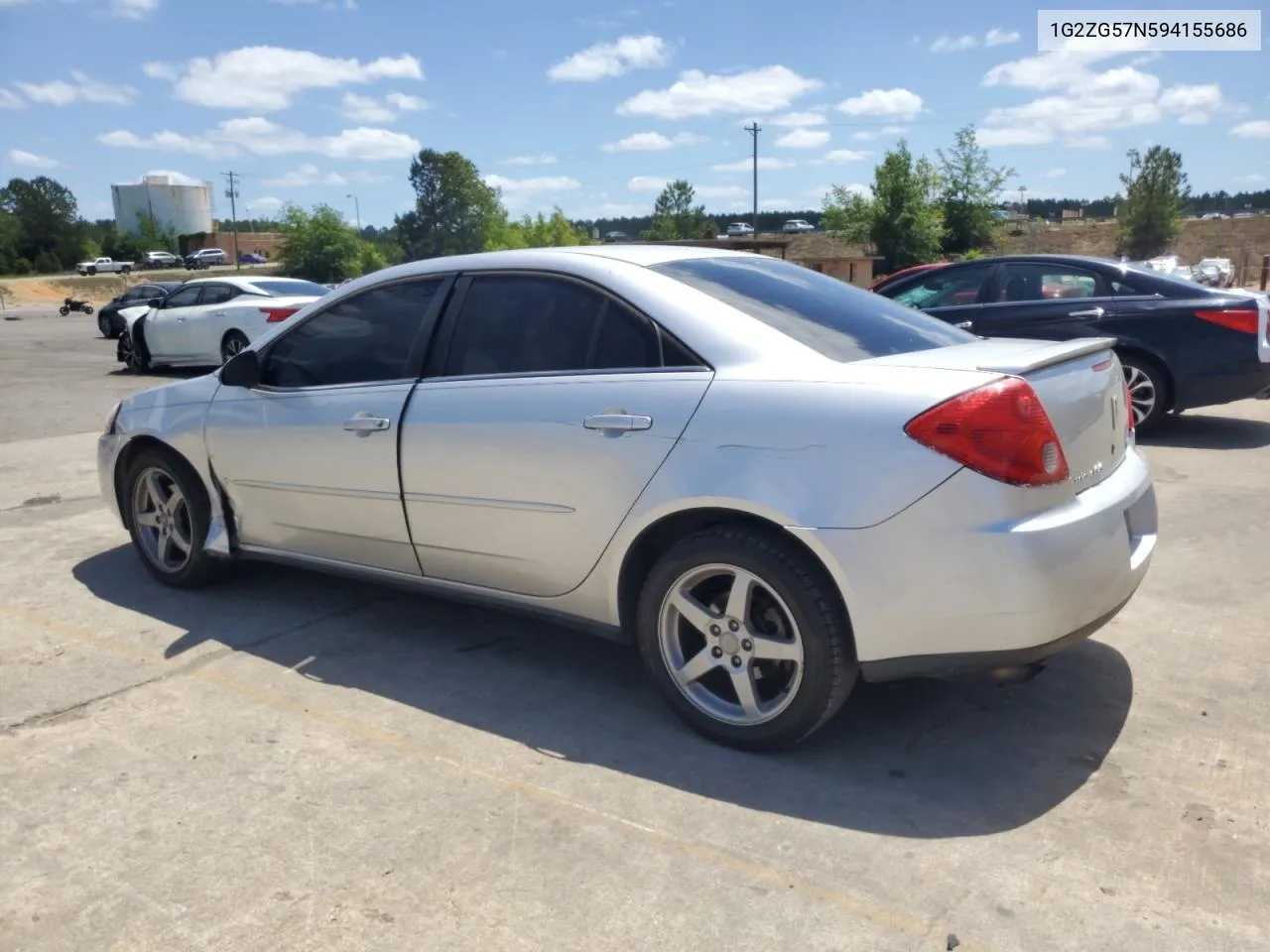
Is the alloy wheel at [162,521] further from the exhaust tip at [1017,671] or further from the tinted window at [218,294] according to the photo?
the tinted window at [218,294]

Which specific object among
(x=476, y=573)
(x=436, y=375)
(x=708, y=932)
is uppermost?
(x=436, y=375)

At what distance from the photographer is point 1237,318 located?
7.79m

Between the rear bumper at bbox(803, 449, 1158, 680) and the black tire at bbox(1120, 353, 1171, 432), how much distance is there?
18.7 feet

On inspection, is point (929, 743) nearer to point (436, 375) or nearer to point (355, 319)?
point (436, 375)

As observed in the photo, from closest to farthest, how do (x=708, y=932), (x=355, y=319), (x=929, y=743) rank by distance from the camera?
1. (x=708, y=932)
2. (x=929, y=743)
3. (x=355, y=319)

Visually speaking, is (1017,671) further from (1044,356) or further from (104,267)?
(104,267)

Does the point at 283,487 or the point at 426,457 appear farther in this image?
the point at 283,487

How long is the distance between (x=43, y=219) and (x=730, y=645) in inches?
4063

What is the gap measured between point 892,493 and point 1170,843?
116cm

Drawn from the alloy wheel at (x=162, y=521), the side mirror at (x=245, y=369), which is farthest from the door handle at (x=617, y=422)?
the alloy wheel at (x=162, y=521)

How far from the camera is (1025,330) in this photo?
28.2 ft

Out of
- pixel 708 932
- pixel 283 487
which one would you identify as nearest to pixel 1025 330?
pixel 283 487

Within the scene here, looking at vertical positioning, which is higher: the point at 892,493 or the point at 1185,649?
the point at 892,493

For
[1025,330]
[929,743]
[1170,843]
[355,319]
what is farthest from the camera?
[1025,330]
